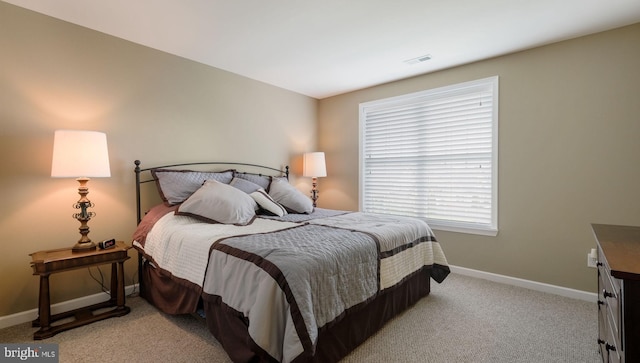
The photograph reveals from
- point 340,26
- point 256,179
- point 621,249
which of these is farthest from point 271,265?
point 256,179

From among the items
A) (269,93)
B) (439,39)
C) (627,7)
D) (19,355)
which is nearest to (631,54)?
(627,7)

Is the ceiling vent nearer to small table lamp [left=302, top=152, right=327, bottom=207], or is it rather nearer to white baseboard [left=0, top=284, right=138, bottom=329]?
small table lamp [left=302, top=152, right=327, bottom=207]

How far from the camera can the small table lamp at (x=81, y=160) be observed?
211 centimetres

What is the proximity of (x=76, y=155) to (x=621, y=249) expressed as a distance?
3.22 metres

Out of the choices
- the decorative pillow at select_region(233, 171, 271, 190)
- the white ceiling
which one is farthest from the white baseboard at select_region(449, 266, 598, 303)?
the decorative pillow at select_region(233, 171, 271, 190)

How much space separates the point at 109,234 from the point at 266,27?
233cm

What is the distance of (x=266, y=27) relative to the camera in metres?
2.51

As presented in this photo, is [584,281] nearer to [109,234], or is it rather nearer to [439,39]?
[439,39]

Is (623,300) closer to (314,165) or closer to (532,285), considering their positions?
(532,285)

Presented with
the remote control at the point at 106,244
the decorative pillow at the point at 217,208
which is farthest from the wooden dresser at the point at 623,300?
the remote control at the point at 106,244

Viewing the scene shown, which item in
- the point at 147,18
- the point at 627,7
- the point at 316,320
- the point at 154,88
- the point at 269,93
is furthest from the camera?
the point at 269,93

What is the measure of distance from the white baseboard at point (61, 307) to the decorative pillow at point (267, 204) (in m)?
1.42

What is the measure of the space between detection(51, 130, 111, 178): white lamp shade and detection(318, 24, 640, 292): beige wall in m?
3.58

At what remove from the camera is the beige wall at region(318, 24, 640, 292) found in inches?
98.2
